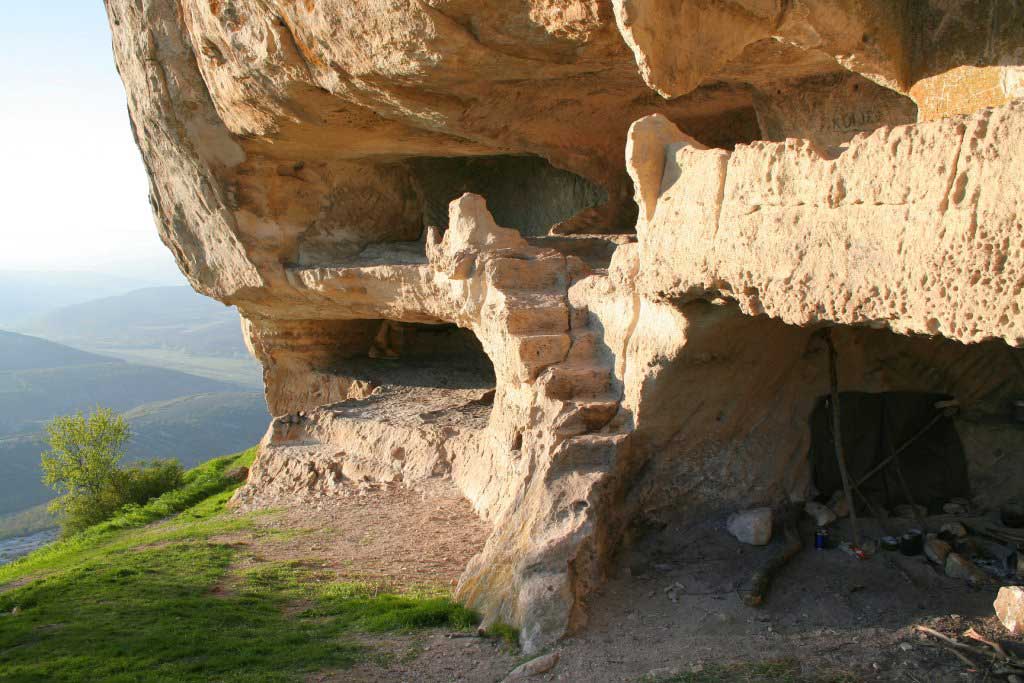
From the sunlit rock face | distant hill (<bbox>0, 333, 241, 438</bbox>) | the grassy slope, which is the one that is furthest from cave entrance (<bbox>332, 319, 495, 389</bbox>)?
distant hill (<bbox>0, 333, 241, 438</bbox>)

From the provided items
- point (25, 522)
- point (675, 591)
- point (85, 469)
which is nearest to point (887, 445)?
point (675, 591)

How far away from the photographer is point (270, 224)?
9734 millimetres

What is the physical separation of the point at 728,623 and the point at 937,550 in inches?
48.8

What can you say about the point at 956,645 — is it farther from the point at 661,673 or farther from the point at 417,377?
the point at 417,377

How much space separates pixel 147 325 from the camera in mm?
75562

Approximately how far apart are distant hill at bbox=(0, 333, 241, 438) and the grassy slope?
128ft

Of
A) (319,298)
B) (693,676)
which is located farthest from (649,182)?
(319,298)

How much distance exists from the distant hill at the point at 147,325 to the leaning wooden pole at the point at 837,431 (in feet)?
198

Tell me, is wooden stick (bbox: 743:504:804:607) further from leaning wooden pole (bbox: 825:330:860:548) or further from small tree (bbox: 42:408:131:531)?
small tree (bbox: 42:408:131:531)

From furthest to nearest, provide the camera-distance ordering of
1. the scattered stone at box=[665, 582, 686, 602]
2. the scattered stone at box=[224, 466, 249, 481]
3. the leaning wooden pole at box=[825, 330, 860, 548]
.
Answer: the scattered stone at box=[224, 466, 249, 481] → the leaning wooden pole at box=[825, 330, 860, 548] → the scattered stone at box=[665, 582, 686, 602]

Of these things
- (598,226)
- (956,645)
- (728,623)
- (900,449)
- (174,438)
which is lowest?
(174,438)

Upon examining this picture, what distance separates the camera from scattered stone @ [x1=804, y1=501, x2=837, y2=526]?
17.1 ft

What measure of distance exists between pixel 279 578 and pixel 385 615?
1375 mm

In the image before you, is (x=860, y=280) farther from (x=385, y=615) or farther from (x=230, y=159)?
(x=230, y=159)
